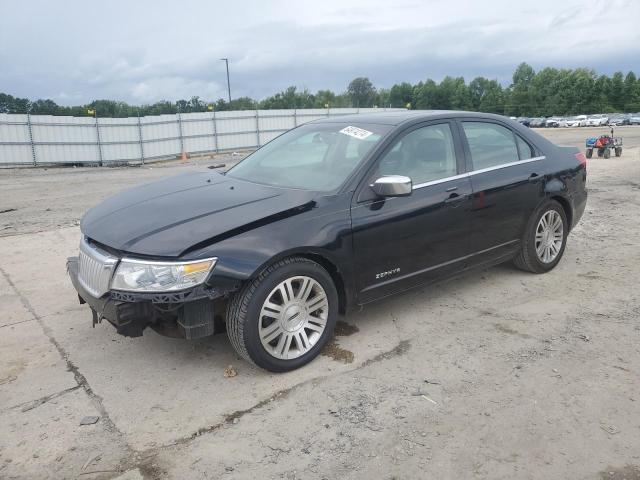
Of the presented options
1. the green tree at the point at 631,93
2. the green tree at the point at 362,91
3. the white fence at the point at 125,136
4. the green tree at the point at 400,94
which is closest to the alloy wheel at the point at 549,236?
the white fence at the point at 125,136

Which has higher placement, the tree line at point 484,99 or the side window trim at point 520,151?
the tree line at point 484,99

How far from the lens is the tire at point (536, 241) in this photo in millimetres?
5059

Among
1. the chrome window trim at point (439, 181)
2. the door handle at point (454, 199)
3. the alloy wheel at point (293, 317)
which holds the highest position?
the chrome window trim at point (439, 181)

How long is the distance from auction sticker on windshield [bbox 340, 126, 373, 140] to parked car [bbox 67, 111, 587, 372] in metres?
0.01

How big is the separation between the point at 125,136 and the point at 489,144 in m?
21.0

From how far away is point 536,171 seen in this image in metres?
5.03

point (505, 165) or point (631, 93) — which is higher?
point (631, 93)

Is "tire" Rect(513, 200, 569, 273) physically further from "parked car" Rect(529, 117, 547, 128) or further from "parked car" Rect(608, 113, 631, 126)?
"parked car" Rect(529, 117, 547, 128)

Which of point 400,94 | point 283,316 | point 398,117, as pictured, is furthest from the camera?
point 400,94

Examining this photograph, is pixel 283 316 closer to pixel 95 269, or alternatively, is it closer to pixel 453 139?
pixel 95 269

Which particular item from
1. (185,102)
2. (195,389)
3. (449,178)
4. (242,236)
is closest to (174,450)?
(195,389)

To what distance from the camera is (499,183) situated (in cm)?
464

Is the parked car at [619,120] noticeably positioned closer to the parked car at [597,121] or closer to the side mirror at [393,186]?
the parked car at [597,121]

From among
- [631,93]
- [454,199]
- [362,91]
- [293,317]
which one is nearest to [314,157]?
[454,199]
